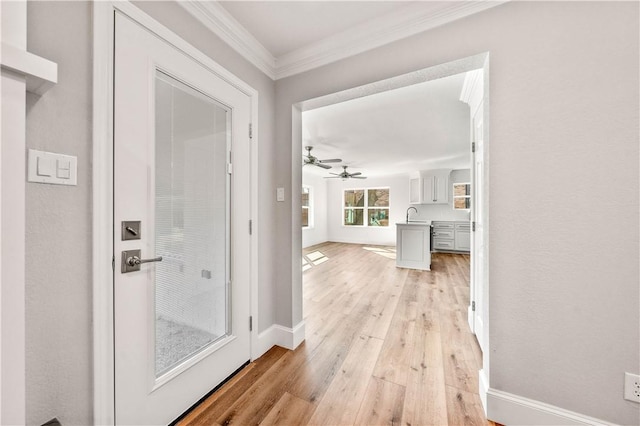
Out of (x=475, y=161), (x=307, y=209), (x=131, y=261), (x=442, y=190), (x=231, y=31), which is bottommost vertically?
(x=131, y=261)

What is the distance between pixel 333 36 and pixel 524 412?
2.68 metres

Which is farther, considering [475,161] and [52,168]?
[475,161]

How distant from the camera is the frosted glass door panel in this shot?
1.33 meters

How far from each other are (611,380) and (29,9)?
9.77ft

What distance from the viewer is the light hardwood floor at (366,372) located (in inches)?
56.2

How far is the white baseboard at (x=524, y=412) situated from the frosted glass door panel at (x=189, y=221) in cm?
172

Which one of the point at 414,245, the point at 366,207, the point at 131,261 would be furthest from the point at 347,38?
the point at 366,207

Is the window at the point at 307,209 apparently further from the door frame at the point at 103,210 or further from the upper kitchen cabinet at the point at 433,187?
the door frame at the point at 103,210

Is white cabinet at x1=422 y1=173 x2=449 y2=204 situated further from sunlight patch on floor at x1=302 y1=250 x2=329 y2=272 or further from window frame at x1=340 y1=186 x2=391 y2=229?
sunlight patch on floor at x1=302 y1=250 x2=329 y2=272

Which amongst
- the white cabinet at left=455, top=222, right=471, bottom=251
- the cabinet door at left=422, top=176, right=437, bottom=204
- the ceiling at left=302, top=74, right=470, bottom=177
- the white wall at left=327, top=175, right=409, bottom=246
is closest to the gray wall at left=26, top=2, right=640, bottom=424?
the ceiling at left=302, top=74, right=470, bottom=177

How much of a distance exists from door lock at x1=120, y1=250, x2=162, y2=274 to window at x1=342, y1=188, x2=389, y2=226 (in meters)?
8.14

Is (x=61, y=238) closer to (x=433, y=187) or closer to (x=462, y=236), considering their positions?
(x=433, y=187)

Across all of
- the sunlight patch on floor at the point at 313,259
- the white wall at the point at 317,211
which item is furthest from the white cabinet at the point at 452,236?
the white wall at the point at 317,211

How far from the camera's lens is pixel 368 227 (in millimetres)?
8922
